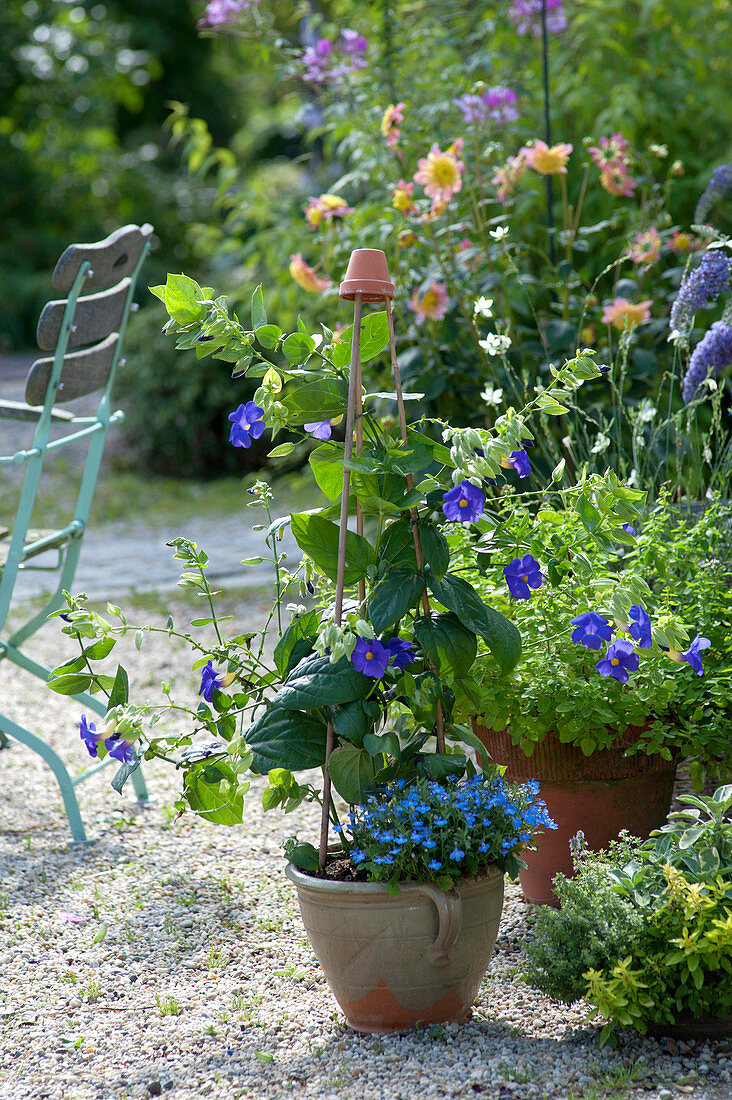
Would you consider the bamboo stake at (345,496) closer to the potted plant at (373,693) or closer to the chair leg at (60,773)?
the potted plant at (373,693)

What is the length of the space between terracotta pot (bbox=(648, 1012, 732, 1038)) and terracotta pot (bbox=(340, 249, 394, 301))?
1.12 m

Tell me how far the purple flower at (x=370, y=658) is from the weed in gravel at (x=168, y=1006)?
0.66 meters

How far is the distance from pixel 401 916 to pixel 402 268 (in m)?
2.39

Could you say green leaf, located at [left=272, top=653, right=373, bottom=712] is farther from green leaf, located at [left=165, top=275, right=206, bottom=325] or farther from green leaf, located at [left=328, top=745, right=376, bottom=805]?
green leaf, located at [left=165, top=275, right=206, bottom=325]

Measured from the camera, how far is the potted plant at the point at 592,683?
1714mm

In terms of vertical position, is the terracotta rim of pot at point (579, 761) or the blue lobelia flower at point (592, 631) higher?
the blue lobelia flower at point (592, 631)

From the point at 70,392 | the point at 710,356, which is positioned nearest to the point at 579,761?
the point at 710,356

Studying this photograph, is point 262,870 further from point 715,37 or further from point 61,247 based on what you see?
point 61,247

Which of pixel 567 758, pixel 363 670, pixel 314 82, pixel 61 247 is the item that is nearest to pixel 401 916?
pixel 363 670

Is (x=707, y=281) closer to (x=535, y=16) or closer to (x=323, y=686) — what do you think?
(x=323, y=686)

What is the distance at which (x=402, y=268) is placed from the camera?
3422 mm

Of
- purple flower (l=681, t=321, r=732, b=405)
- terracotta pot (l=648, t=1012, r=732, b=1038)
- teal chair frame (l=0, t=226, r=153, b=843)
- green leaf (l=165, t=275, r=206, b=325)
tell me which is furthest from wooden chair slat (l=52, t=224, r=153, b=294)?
terracotta pot (l=648, t=1012, r=732, b=1038)

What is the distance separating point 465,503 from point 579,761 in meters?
0.62

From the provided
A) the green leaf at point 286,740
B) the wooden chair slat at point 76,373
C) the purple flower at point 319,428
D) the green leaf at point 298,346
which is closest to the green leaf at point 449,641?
the green leaf at point 286,740
